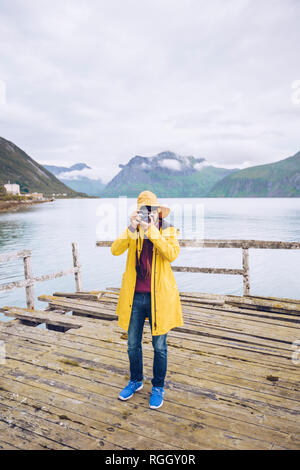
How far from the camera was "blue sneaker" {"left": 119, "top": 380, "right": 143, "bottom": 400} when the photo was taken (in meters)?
3.62

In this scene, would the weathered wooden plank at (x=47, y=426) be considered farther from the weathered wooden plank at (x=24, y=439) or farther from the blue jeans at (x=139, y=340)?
the blue jeans at (x=139, y=340)

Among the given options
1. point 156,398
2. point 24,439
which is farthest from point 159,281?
point 24,439

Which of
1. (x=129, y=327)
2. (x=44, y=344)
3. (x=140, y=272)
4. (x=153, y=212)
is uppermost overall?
(x=153, y=212)

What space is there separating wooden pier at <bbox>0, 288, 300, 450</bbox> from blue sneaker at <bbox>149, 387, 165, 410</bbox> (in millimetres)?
60

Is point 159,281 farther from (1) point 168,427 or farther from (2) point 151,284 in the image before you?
(1) point 168,427

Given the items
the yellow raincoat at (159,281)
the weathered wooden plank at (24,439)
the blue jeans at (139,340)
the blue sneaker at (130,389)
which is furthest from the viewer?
the blue sneaker at (130,389)

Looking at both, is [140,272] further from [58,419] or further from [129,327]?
[58,419]

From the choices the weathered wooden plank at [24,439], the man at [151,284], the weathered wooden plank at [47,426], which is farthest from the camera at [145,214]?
the weathered wooden plank at [24,439]

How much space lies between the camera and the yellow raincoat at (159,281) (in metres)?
3.35

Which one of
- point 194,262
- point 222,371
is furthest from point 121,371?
point 194,262

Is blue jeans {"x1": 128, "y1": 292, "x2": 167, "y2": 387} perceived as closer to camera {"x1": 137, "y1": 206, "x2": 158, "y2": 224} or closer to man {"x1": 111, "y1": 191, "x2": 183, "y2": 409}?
man {"x1": 111, "y1": 191, "x2": 183, "y2": 409}

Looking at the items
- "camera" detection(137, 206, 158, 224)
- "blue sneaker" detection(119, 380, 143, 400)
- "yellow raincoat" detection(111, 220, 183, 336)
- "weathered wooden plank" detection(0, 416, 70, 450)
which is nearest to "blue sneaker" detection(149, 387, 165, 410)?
"blue sneaker" detection(119, 380, 143, 400)

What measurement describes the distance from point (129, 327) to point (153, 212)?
1436 millimetres
